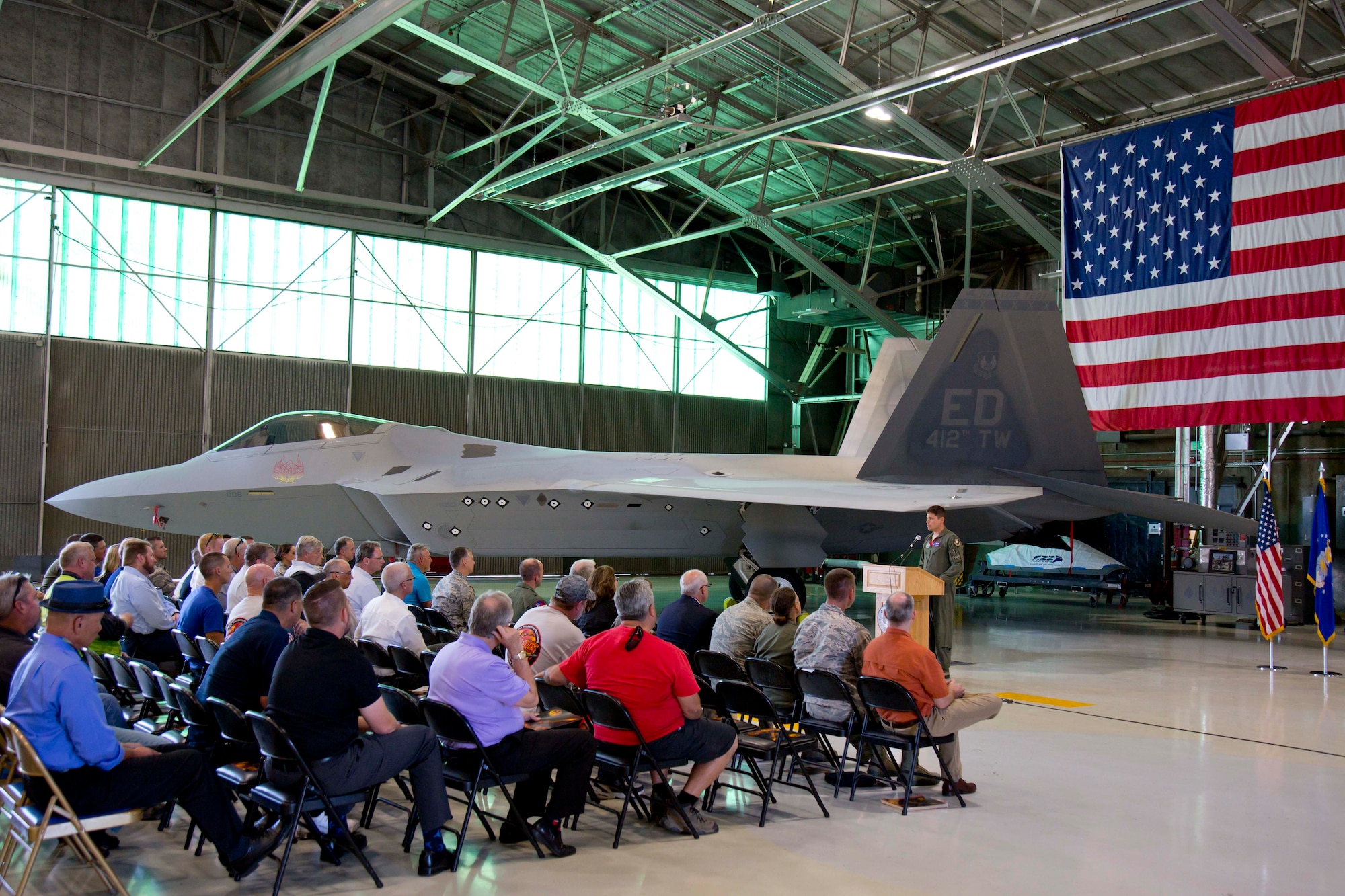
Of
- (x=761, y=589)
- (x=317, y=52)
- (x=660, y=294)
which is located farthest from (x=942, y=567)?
(x=660, y=294)

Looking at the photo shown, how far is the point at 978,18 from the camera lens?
14.3 m

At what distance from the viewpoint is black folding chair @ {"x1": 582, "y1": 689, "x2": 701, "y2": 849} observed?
14.8 ft

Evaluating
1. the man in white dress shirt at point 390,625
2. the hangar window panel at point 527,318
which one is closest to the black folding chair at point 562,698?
the man in white dress shirt at point 390,625

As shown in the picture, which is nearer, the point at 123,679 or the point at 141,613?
the point at 123,679

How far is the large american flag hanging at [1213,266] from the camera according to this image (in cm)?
1238

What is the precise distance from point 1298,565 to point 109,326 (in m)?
22.5


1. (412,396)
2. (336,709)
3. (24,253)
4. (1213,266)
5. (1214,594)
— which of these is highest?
(24,253)

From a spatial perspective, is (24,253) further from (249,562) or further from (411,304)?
(249,562)

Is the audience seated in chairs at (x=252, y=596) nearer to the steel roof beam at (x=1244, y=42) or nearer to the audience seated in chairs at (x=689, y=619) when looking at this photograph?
the audience seated in chairs at (x=689, y=619)

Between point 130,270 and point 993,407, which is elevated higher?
point 130,270

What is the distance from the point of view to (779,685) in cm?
562

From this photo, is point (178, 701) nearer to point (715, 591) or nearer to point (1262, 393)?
point (1262, 393)

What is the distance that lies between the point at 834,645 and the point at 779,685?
0.41 metres

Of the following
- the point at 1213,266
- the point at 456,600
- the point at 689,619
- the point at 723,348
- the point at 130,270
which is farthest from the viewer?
the point at 723,348
